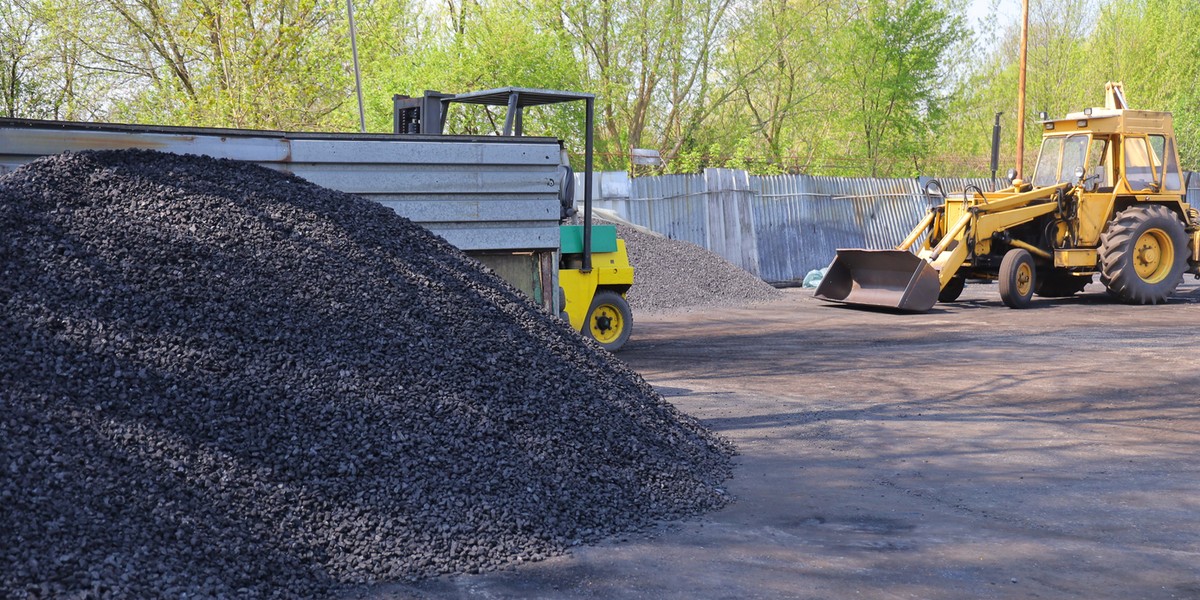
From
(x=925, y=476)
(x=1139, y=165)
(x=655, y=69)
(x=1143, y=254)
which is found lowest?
(x=925, y=476)

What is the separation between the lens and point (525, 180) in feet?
26.1

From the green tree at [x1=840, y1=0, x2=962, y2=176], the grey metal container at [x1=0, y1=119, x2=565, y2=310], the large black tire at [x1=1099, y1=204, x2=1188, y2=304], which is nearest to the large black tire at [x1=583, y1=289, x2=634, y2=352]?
the grey metal container at [x1=0, y1=119, x2=565, y2=310]

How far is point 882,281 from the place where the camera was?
14.7 metres

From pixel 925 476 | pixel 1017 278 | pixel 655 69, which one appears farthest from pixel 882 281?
pixel 655 69

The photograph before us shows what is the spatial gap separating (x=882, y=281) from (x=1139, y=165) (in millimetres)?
4380

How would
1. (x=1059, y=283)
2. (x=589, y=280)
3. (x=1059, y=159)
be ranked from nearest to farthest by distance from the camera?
(x=589, y=280) < (x=1059, y=159) < (x=1059, y=283)

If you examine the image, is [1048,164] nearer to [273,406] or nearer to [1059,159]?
[1059,159]

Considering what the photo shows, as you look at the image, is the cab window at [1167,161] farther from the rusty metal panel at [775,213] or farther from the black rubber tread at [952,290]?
the rusty metal panel at [775,213]

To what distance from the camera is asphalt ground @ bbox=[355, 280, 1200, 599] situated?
3977 millimetres

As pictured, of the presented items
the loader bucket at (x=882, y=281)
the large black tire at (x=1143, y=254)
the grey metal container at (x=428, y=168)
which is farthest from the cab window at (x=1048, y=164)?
Answer: the grey metal container at (x=428, y=168)

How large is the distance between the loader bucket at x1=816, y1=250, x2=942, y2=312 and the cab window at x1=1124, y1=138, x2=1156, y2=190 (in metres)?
3.90

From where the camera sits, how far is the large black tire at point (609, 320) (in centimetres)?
1059

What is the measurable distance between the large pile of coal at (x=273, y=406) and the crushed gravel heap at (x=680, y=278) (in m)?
9.41

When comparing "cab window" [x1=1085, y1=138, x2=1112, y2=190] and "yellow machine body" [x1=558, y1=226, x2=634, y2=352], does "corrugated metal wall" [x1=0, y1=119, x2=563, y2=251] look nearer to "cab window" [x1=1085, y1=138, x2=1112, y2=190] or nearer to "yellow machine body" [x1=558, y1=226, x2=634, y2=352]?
"yellow machine body" [x1=558, y1=226, x2=634, y2=352]
